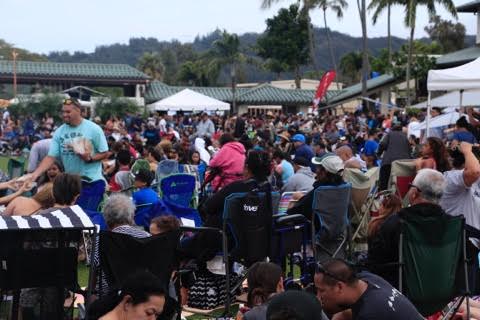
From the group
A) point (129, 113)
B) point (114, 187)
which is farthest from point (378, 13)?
point (114, 187)

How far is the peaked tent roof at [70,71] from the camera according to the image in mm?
55031

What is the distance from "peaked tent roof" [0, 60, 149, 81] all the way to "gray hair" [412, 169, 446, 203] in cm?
5076

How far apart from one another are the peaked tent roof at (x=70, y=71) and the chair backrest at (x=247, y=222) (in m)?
50.0

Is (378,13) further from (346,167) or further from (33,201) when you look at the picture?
(33,201)

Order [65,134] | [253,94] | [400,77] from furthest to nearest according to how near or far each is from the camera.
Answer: [253,94]
[400,77]
[65,134]

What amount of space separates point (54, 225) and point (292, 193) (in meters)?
4.38

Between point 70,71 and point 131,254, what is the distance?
2055 inches

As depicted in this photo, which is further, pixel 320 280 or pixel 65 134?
pixel 65 134

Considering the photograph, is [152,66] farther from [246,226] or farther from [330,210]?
[246,226]

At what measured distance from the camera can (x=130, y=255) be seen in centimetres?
518

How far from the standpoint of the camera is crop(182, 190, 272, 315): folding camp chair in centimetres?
667

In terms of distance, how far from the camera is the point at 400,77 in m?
43.7

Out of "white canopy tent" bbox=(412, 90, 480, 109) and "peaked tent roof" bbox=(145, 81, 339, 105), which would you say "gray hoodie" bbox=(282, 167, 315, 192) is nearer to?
"white canopy tent" bbox=(412, 90, 480, 109)

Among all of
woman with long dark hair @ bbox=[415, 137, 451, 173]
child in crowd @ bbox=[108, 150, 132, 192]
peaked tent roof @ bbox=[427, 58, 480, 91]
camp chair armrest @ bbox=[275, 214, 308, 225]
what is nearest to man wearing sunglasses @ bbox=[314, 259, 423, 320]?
camp chair armrest @ bbox=[275, 214, 308, 225]
